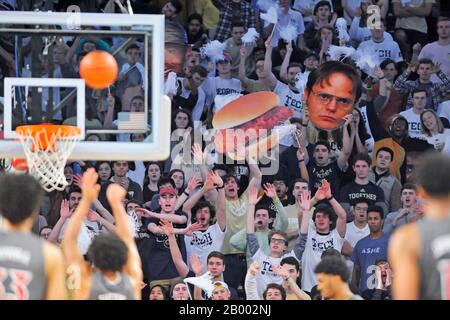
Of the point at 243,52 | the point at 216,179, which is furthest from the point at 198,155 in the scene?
the point at 243,52

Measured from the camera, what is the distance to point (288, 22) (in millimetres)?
12078

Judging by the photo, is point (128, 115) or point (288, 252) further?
point (288, 252)

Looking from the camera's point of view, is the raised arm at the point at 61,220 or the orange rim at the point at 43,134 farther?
the raised arm at the point at 61,220

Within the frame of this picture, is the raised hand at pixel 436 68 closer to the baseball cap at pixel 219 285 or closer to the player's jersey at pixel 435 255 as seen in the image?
the baseball cap at pixel 219 285

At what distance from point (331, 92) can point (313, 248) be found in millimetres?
1711

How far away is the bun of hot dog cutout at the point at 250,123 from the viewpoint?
1145 cm

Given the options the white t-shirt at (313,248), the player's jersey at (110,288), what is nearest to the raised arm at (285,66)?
the white t-shirt at (313,248)

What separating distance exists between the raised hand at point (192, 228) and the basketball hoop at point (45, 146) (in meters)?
3.03
